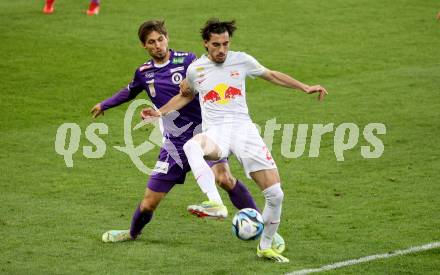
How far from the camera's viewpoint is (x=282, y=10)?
23.7m

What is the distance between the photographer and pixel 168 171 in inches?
399

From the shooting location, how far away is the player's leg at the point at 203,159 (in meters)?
8.84

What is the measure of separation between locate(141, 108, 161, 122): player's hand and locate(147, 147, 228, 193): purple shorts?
0.75 metres

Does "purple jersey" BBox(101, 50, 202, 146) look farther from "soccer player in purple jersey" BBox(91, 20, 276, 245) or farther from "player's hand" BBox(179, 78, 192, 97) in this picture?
"player's hand" BBox(179, 78, 192, 97)

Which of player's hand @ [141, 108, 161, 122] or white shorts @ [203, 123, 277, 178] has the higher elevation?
player's hand @ [141, 108, 161, 122]

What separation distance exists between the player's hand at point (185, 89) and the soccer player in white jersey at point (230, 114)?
1 cm

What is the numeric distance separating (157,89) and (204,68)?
90cm

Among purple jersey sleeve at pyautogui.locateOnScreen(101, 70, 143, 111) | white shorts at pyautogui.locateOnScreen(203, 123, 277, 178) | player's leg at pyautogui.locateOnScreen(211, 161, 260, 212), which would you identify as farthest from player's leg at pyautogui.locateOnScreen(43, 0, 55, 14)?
white shorts at pyautogui.locateOnScreen(203, 123, 277, 178)

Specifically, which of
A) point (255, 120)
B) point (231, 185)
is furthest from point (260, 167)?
point (255, 120)

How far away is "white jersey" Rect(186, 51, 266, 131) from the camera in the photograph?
945cm

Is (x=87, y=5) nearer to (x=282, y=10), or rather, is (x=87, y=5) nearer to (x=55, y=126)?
(x=282, y=10)

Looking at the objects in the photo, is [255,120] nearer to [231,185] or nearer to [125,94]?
[125,94]

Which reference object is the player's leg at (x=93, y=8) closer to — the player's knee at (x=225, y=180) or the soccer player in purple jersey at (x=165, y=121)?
the soccer player in purple jersey at (x=165, y=121)

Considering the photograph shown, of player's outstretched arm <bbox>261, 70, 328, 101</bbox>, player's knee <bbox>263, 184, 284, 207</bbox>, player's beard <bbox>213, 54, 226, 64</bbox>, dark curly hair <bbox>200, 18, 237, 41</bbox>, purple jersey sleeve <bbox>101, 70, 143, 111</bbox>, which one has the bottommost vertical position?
player's knee <bbox>263, 184, 284, 207</bbox>
